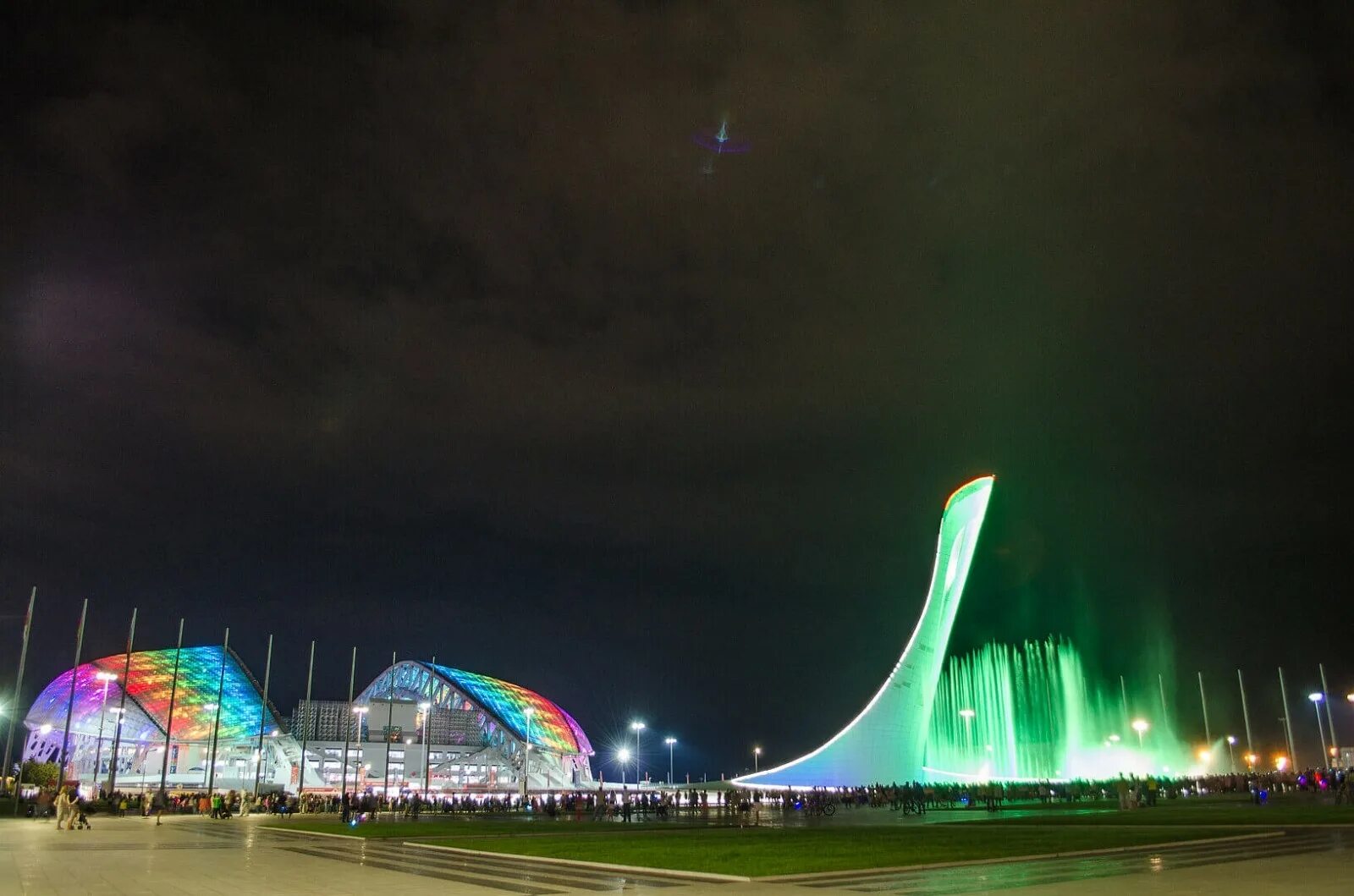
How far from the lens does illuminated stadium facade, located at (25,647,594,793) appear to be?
76250 mm

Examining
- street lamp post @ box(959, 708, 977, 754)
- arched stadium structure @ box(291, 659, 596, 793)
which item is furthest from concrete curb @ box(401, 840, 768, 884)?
arched stadium structure @ box(291, 659, 596, 793)

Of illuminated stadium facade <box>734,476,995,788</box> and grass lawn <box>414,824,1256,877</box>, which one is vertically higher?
illuminated stadium facade <box>734,476,995,788</box>

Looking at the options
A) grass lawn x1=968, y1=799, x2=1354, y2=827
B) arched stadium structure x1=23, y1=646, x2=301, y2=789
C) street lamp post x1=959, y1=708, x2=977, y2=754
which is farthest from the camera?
arched stadium structure x1=23, y1=646, x2=301, y2=789

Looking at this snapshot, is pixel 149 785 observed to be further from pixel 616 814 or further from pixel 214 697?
pixel 616 814

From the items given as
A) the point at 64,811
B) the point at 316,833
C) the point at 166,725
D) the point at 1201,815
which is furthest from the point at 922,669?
the point at 166,725

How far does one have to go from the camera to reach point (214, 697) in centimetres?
7912

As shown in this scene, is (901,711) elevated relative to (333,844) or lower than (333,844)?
elevated

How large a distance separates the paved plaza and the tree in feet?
164

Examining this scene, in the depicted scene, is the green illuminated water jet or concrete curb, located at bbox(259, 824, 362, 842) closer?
concrete curb, located at bbox(259, 824, 362, 842)

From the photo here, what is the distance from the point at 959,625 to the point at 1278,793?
51.6 ft

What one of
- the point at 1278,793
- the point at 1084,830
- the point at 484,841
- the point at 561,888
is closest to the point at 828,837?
the point at 1084,830

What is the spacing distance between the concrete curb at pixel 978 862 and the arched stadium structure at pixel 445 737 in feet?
229

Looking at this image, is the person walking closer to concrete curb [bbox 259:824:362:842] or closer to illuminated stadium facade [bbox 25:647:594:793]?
concrete curb [bbox 259:824:362:842]

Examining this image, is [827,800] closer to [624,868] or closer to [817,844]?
[817,844]
